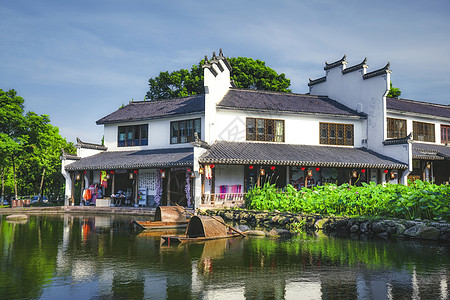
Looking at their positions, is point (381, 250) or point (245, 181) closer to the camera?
point (381, 250)

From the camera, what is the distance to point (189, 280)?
255 inches

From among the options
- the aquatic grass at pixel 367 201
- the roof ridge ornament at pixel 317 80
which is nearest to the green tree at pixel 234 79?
the roof ridge ornament at pixel 317 80

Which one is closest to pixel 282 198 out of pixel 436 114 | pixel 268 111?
pixel 268 111

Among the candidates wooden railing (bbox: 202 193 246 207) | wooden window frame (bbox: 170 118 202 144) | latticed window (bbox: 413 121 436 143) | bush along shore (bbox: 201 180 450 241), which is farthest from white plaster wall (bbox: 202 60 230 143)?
latticed window (bbox: 413 121 436 143)

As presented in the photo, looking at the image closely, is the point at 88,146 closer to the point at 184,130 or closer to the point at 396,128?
the point at 184,130

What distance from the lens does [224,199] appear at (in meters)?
20.5

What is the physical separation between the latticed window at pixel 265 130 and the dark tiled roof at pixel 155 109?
3050mm

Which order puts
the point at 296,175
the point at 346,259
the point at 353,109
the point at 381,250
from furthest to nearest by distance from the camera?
the point at 353,109 < the point at 296,175 < the point at 381,250 < the point at 346,259

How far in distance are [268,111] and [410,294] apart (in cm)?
1769

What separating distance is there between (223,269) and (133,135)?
19.4 m

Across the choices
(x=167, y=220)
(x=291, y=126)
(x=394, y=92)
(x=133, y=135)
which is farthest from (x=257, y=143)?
(x=394, y=92)

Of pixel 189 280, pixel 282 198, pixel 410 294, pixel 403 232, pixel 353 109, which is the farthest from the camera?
pixel 353 109

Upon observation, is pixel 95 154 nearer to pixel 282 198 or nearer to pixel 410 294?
pixel 282 198

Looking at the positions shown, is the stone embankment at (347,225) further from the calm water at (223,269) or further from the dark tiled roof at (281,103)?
the dark tiled roof at (281,103)
